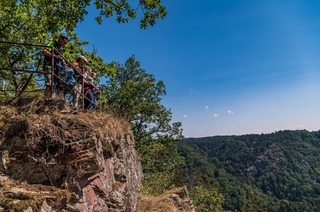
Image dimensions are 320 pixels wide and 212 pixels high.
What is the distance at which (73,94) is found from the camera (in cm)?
863

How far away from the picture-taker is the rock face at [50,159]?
16.6 feet

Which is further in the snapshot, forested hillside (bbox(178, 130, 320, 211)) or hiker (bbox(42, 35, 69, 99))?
forested hillside (bbox(178, 130, 320, 211))

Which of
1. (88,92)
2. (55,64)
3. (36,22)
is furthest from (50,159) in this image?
(36,22)

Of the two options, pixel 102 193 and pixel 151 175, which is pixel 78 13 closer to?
pixel 102 193

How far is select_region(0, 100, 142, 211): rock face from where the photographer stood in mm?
5066

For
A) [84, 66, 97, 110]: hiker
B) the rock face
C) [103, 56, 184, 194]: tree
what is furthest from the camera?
[103, 56, 184, 194]: tree

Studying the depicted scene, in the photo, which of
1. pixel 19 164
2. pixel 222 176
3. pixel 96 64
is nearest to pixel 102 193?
pixel 19 164

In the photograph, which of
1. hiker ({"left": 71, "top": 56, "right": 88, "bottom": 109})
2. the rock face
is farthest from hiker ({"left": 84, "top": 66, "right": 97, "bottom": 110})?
the rock face

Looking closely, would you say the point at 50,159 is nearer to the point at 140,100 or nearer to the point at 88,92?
the point at 88,92

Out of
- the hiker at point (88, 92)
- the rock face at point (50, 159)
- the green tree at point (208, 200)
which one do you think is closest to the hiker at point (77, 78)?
the hiker at point (88, 92)

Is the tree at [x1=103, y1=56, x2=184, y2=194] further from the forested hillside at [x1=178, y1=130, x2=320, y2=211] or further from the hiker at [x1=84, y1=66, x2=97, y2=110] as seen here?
the forested hillside at [x1=178, y1=130, x2=320, y2=211]

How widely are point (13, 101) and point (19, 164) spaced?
217cm

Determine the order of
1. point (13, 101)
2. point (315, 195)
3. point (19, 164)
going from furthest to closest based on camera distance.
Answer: point (315, 195), point (13, 101), point (19, 164)

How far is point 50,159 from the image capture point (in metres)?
5.68
